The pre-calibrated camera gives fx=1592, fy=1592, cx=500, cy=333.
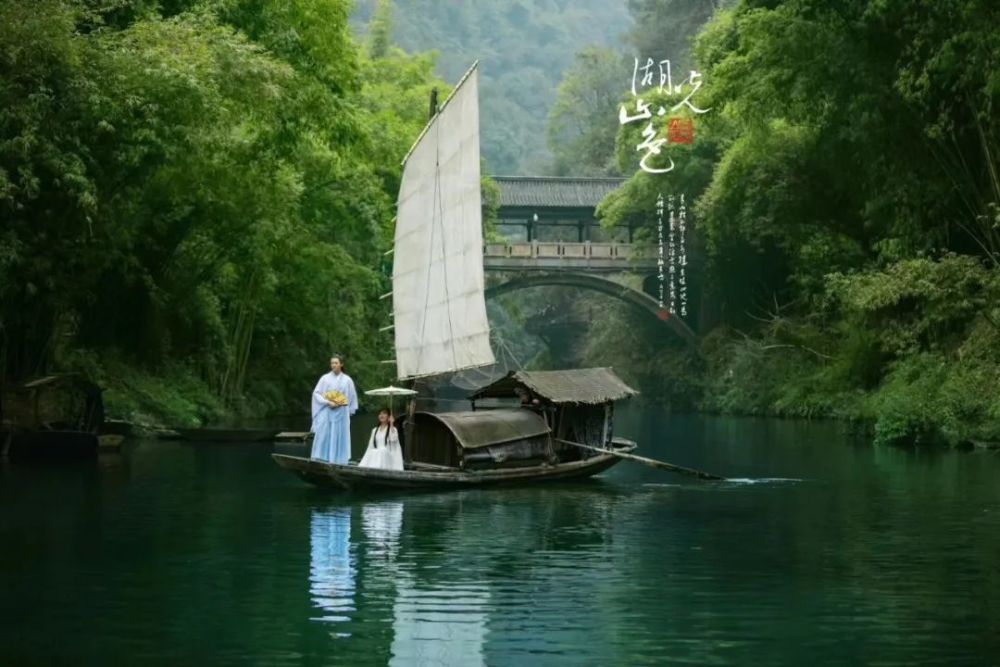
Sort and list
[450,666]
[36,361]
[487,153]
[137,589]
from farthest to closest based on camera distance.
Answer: [487,153] < [36,361] < [137,589] < [450,666]

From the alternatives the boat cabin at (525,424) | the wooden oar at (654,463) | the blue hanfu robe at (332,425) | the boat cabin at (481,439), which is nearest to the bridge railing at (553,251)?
the boat cabin at (525,424)

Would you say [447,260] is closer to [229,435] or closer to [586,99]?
[229,435]

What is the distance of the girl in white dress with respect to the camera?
20359mm

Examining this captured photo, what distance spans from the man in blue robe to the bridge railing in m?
37.0

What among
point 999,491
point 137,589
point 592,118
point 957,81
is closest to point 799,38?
point 957,81

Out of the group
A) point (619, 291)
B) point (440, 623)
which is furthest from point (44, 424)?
point (619, 291)

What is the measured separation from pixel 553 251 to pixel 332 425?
38.0 metres

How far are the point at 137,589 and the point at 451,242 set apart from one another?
1113 centimetres

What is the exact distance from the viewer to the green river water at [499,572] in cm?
1026

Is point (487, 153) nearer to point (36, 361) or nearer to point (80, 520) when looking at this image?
point (36, 361)

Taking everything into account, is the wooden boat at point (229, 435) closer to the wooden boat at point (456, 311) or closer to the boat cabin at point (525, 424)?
the boat cabin at point (525, 424)

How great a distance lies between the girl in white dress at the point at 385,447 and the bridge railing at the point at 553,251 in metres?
37.1

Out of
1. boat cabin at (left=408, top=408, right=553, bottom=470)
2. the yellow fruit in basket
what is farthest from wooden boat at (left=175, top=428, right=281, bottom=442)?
the yellow fruit in basket

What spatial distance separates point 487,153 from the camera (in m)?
111
